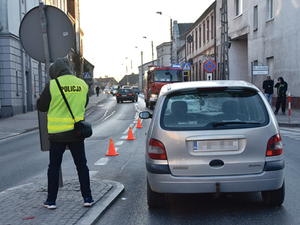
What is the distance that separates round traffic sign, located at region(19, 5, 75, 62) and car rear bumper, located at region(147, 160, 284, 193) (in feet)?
8.43

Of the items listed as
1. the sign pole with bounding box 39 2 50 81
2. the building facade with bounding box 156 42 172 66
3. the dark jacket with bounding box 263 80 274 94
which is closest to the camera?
the sign pole with bounding box 39 2 50 81

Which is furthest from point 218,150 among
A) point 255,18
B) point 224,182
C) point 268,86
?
point 255,18

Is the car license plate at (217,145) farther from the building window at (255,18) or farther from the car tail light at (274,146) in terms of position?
the building window at (255,18)

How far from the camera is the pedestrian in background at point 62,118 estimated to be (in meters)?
4.69

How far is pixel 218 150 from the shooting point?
14.5 feet

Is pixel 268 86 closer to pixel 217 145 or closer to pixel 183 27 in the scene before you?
pixel 217 145

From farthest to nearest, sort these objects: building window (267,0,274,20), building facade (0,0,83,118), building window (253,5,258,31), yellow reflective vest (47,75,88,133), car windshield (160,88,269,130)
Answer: building window (253,5,258,31) → building window (267,0,274,20) → building facade (0,0,83,118) → yellow reflective vest (47,75,88,133) → car windshield (160,88,269,130)

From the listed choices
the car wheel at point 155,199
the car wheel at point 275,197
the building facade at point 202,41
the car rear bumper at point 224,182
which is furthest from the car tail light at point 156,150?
the building facade at point 202,41

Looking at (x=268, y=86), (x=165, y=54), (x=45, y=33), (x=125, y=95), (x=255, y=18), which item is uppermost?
(x=165, y=54)

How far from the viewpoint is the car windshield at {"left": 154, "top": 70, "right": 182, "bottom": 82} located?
93.8 feet

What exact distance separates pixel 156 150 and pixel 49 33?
258 cm

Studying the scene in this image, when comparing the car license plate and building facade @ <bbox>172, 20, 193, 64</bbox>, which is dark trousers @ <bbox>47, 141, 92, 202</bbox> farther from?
building facade @ <bbox>172, 20, 193, 64</bbox>

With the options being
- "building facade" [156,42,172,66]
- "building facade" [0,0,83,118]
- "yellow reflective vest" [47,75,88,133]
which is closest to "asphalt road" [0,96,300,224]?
"yellow reflective vest" [47,75,88,133]

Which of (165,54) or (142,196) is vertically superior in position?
(165,54)
